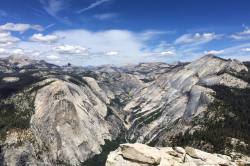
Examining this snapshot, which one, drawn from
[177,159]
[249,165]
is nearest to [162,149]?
[177,159]

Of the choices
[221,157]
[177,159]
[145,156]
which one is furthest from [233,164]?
[145,156]

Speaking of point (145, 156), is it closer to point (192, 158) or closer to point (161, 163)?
point (161, 163)

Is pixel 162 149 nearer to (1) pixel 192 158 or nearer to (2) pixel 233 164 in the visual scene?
(1) pixel 192 158

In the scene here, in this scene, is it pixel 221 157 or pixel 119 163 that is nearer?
pixel 119 163

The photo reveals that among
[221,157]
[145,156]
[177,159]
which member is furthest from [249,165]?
[145,156]

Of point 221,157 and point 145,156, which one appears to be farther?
point 221,157

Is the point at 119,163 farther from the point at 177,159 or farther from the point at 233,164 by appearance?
the point at 233,164
